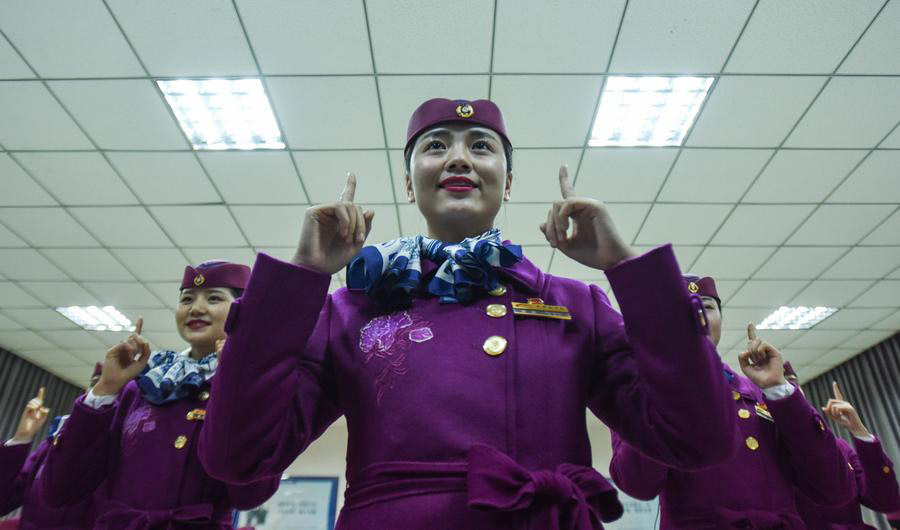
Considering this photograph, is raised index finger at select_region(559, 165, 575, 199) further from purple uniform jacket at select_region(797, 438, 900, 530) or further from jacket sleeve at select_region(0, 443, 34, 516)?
jacket sleeve at select_region(0, 443, 34, 516)

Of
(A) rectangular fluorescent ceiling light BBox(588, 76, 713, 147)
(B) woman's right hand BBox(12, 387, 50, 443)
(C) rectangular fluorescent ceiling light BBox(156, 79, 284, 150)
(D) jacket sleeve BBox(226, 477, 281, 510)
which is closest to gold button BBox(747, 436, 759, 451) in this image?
(D) jacket sleeve BBox(226, 477, 281, 510)

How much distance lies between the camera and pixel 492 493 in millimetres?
654

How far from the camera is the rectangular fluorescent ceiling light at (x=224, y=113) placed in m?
3.20

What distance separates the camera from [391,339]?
884 mm

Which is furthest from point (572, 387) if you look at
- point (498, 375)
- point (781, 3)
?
point (781, 3)

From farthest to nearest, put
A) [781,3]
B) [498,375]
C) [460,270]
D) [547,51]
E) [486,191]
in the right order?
[547,51] → [781,3] → [486,191] → [460,270] → [498,375]

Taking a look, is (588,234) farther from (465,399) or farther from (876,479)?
(876,479)

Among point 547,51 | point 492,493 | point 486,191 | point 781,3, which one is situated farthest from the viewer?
point 547,51

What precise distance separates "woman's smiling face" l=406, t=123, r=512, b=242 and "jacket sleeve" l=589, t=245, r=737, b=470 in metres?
0.37

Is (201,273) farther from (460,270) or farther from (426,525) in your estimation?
(426,525)

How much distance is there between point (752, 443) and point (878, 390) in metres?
6.45

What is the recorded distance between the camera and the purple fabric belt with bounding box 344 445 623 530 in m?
0.67

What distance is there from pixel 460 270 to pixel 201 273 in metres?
1.50

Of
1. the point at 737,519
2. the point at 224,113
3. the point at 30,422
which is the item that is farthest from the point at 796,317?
the point at 30,422
